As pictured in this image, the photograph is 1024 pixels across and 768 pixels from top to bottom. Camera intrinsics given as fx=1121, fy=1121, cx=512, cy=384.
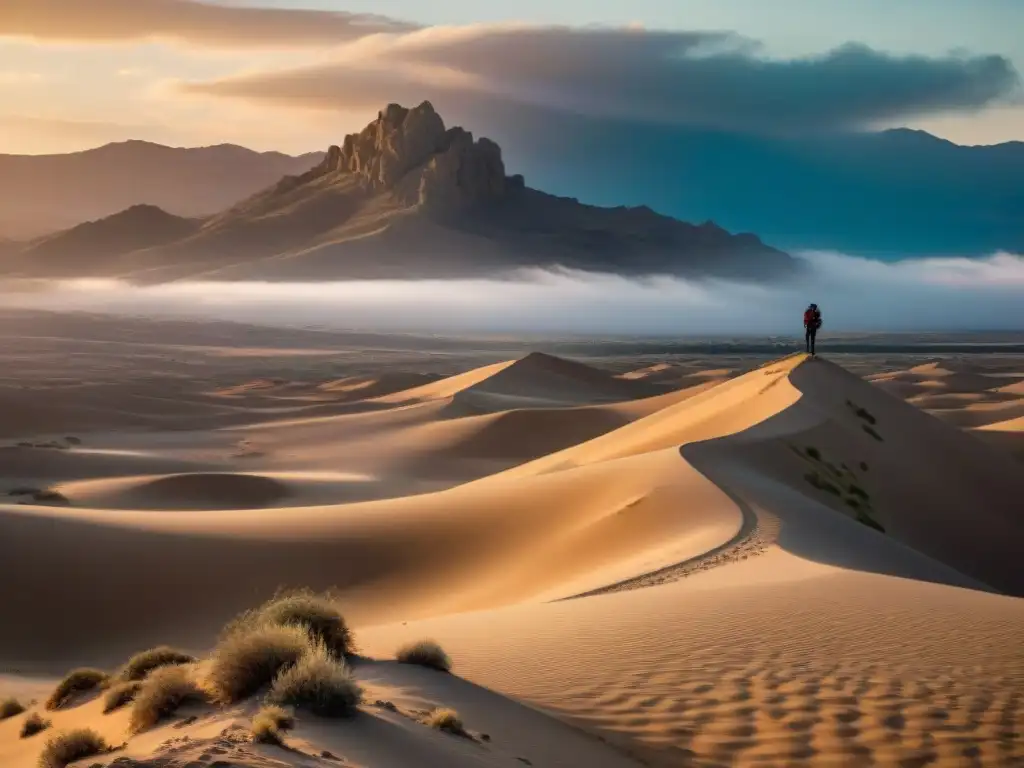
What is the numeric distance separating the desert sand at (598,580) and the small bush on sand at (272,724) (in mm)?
122

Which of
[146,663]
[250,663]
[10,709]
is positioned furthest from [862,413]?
[250,663]

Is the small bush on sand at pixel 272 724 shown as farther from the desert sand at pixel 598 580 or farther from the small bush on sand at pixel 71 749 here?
the small bush on sand at pixel 71 749

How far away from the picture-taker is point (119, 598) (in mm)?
17562

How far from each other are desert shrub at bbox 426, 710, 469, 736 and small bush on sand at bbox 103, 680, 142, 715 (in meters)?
2.79

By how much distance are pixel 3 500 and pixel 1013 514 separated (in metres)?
26.8

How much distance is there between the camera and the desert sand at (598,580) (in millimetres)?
8094

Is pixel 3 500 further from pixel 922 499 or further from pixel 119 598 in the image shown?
pixel 922 499

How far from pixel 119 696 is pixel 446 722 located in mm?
3041

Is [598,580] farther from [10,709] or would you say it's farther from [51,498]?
[51,498]

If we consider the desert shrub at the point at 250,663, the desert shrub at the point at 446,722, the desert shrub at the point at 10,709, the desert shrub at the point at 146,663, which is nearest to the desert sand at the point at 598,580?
the desert shrub at the point at 446,722

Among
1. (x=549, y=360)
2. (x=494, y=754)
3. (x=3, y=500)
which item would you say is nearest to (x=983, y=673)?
(x=494, y=754)

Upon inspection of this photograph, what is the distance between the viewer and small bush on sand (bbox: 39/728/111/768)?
7233mm

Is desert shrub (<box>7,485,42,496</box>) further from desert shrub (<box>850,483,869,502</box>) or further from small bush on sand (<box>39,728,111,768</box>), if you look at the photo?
small bush on sand (<box>39,728,111,768</box>)

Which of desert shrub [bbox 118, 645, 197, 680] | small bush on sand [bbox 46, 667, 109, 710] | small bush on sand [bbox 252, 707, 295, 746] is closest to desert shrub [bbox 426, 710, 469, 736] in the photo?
small bush on sand [bbox 252, 707, 295, 746]
